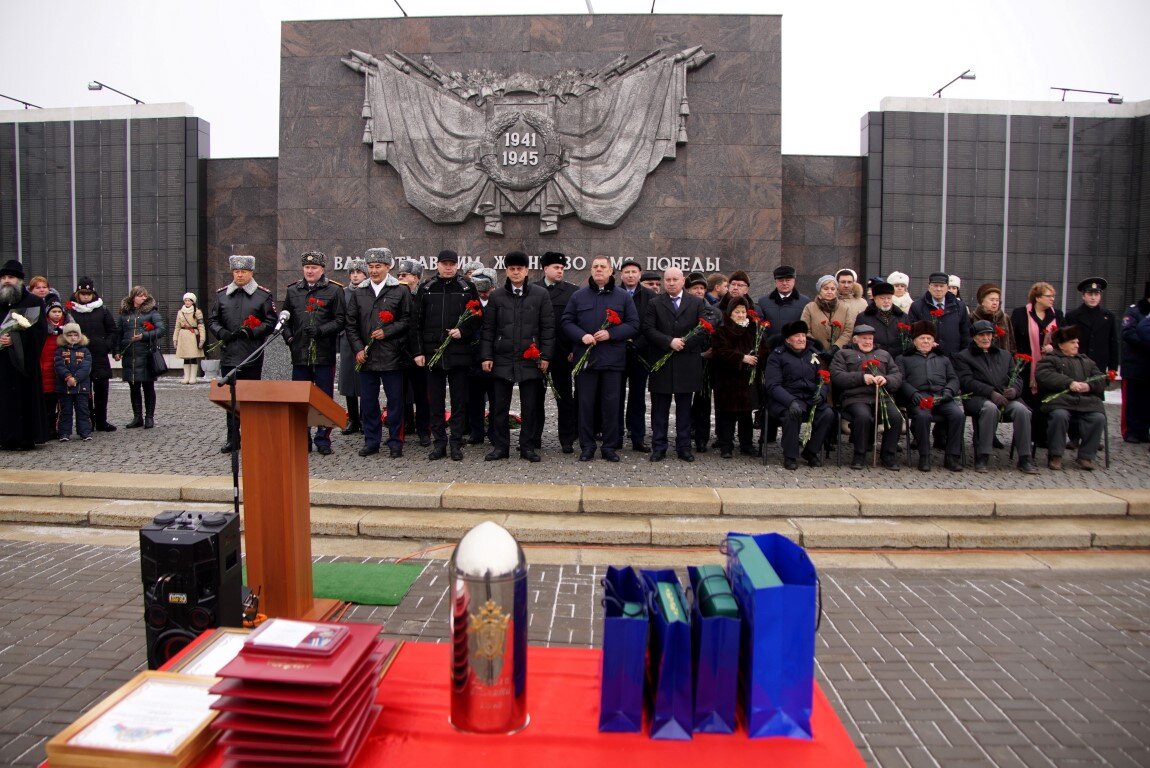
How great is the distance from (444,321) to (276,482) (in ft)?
15.1

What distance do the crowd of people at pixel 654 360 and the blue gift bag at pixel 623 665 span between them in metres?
5.85

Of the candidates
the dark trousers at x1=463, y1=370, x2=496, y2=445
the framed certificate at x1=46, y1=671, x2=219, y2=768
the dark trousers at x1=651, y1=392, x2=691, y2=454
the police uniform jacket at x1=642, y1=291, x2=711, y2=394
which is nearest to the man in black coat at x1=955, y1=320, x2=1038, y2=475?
the police uniform jacket at x1=642, y1=291, x2=711, y2=394

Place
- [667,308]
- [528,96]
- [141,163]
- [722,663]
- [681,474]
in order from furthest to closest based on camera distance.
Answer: [141,163], [528,96], [667,308], [681,474], [722,663]

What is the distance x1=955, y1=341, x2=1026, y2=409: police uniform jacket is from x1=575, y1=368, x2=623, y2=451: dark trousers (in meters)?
3.79

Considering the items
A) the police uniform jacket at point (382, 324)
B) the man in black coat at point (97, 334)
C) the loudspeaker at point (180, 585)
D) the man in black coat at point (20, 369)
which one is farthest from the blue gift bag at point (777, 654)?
the man in black coat at point (97, 334)

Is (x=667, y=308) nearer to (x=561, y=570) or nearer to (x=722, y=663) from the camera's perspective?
(x=561, y=570)

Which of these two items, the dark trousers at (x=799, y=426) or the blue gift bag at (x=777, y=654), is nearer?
the blue gift bag at (x=777, y=654)

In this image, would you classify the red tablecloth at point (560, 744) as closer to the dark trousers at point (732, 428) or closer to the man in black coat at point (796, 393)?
the man in black coat at point (796, 393)

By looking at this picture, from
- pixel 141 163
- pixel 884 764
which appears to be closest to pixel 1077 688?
pixel 884 764

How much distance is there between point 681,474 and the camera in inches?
306

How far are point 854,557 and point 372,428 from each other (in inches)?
207

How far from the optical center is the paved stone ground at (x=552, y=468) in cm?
752

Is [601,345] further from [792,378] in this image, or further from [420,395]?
[420,395]

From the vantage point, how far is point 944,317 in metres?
9.18
